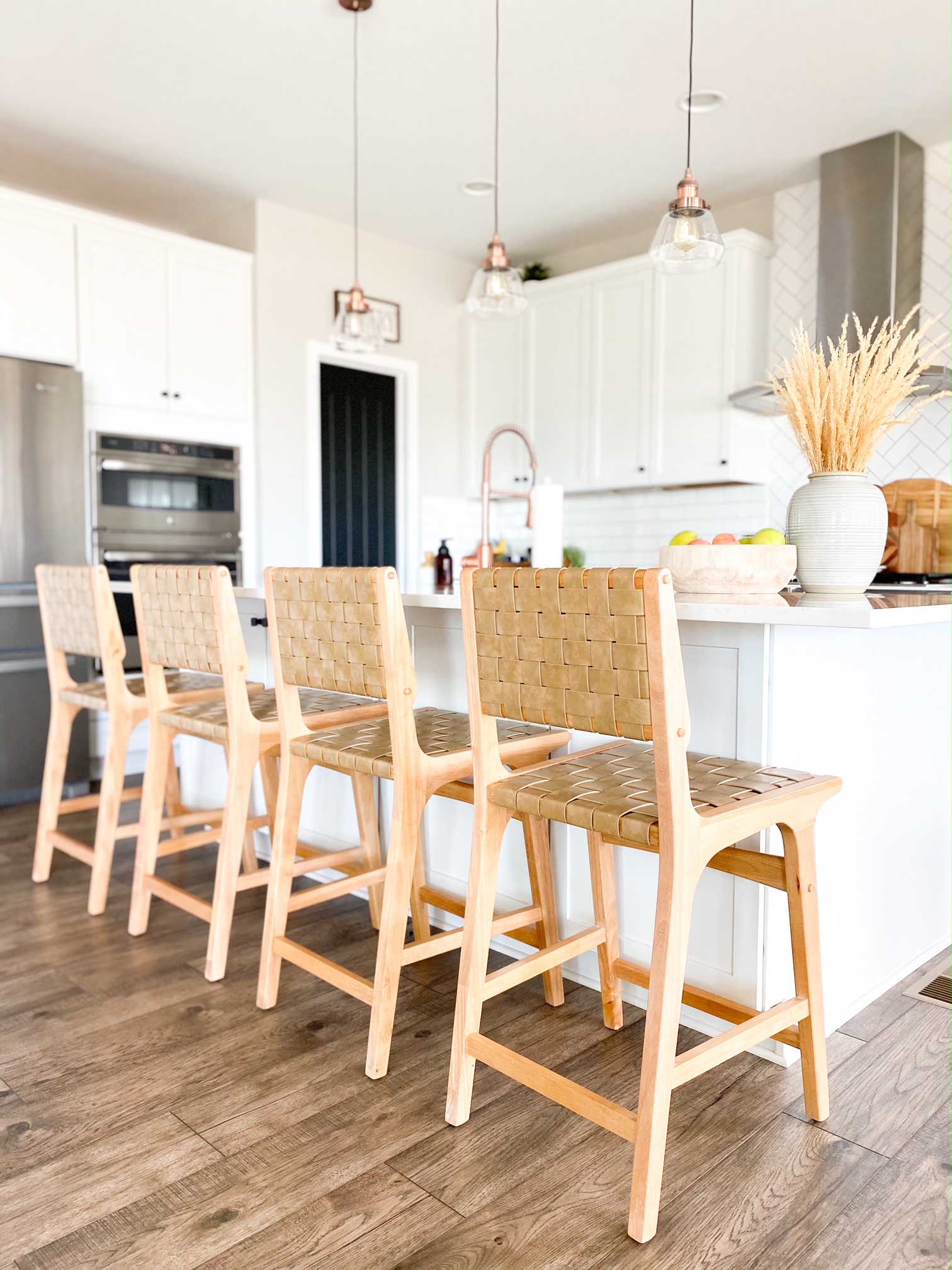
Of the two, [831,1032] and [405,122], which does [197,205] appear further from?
[831,1032]

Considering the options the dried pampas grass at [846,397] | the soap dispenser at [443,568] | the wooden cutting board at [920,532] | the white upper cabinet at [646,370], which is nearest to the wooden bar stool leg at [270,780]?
the soap dispenser at [443,568]

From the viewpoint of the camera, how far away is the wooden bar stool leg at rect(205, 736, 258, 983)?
7.16 ft

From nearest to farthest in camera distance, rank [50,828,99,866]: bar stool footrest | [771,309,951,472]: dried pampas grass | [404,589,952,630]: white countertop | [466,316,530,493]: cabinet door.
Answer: [404,589,952,630]: white countertop
[771,309,951,472]: dried pampas grass
[50,828,99,866]: bar stool footrest
[466,316,530,493]: cabinet door

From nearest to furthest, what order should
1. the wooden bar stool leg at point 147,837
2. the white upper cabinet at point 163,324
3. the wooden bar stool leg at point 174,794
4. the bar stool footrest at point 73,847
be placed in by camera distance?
1. the wooden bar stool leg at point 147,837
2. the bar stool footrest at point 73,847
3. the wooden bar stool leg at point 174,794
4. the white upper cabinet at point 163,324

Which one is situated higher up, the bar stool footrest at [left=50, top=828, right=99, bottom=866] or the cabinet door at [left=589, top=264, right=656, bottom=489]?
the cabinet door at [left=589, top=264, right=656, bottom=489]

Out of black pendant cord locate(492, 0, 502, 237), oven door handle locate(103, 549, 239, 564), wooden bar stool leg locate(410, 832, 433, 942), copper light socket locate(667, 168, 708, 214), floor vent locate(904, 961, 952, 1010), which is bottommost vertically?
floor vent locate(904, 961, 952, 1010)

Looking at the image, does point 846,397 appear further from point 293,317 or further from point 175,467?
point 293,317

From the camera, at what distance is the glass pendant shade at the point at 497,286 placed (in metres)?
2.86

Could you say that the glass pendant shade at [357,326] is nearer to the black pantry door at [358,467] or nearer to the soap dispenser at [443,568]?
the soap dispenser at [443,568]

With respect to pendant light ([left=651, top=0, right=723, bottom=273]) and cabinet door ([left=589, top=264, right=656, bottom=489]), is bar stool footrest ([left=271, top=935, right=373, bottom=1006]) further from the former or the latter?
cabinet door ([left=589, top=264, right=656, bottom=489])

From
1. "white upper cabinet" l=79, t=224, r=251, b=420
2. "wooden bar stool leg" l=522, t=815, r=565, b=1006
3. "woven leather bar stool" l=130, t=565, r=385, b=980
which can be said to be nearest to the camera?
"wooden bar stool leg" l=522, t=815, r=565, b=1006

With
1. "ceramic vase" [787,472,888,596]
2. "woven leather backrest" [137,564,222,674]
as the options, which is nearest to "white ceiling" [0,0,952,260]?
"woven leather backrest" [137,564,222,674]

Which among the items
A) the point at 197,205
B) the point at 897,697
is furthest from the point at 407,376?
the point at 897,697

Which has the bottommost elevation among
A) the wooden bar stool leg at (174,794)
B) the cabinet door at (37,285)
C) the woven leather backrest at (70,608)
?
the wooden bar stool leg at (174,794)
